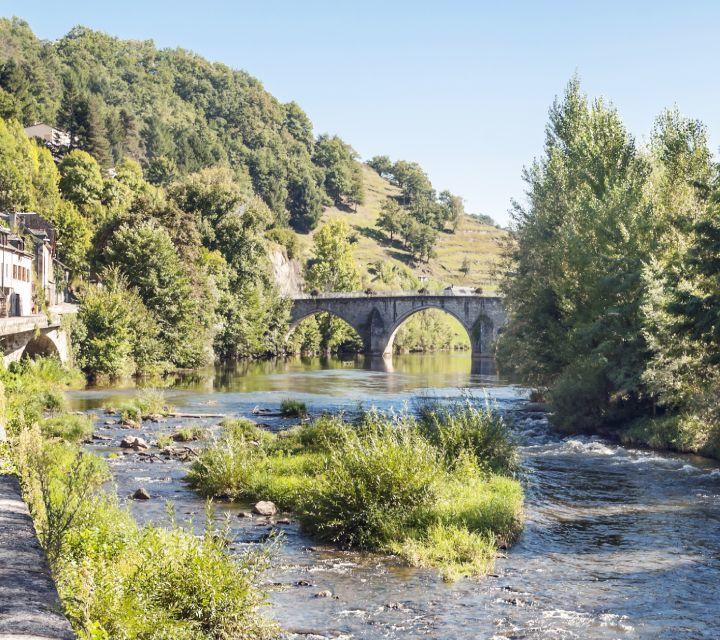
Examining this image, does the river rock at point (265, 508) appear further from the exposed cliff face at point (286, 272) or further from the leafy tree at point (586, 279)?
the exposed cliff face at point (286, 272)

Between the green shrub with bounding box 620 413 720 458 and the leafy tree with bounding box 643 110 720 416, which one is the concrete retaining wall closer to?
the leafy tree with bounding box 643 110 720 416

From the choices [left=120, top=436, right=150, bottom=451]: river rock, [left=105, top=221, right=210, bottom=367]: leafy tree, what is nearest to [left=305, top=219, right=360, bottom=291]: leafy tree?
[left=105, top=221, right=210, bottom=367]: leafy tree

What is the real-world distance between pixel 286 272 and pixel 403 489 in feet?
334

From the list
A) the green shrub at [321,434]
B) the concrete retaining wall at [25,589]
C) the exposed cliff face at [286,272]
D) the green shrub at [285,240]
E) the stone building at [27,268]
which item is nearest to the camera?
the concrete retaining wall at [25,589]

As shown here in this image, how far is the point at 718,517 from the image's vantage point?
21.2 meters

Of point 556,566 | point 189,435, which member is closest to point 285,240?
point 189,435

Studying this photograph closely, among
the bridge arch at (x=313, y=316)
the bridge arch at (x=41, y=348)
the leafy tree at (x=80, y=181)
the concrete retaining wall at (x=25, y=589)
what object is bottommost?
the concrete retaining wall at (x=25, y=589)

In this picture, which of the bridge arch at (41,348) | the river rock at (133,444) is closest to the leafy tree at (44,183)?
the bridge arch at (41,348)

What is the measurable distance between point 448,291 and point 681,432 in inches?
2940

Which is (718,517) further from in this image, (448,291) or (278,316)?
(448,291)

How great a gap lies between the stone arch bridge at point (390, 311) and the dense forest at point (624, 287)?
53010 mm

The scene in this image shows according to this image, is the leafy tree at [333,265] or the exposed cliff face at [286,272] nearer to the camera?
the exposed cliff face at [286,272]

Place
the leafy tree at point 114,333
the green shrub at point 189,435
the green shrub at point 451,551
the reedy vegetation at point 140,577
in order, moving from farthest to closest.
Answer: the leafy tree at point 114,333, the green shrub at point 189,435, the green shrub at point 451,551, the reedy vegetation at point 140,577

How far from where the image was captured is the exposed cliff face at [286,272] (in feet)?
375
